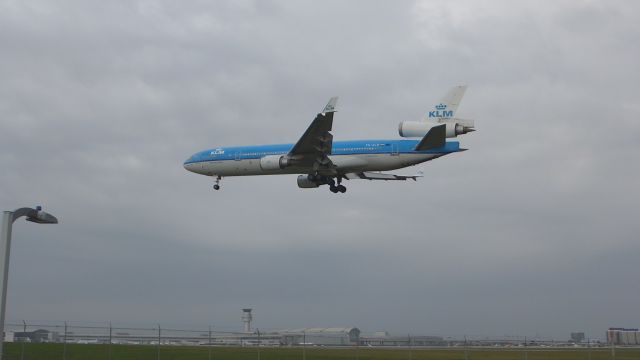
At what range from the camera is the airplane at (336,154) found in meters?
43.7

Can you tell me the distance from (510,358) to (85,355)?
22.9 meters

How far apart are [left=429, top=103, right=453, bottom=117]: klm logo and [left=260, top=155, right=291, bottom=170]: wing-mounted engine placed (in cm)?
976

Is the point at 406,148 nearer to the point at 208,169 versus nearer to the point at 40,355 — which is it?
the point at 208,169

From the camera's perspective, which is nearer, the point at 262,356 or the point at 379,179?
the point at 262,356

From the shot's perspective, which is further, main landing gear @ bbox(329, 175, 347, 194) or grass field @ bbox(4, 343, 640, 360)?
main landing gear @ bbox(329, 175, 347, 194)

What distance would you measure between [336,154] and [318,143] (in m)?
3.06

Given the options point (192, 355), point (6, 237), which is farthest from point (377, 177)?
point (6, 237)

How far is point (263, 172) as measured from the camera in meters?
49.7

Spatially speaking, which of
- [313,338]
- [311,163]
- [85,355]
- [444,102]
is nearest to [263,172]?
[311,163]

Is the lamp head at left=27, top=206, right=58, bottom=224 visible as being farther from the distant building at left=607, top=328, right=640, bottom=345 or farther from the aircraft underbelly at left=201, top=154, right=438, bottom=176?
the distant building at left=607, top=328, right=640, bottom=345

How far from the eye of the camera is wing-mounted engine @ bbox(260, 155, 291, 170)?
46969 mm

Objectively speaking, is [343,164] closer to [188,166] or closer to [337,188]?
[337,188]

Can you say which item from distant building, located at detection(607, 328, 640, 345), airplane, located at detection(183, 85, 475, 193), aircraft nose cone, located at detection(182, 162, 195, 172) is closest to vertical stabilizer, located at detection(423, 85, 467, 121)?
airplane, located at detection(183, 85, 475, 193)

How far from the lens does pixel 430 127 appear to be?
43.5m
